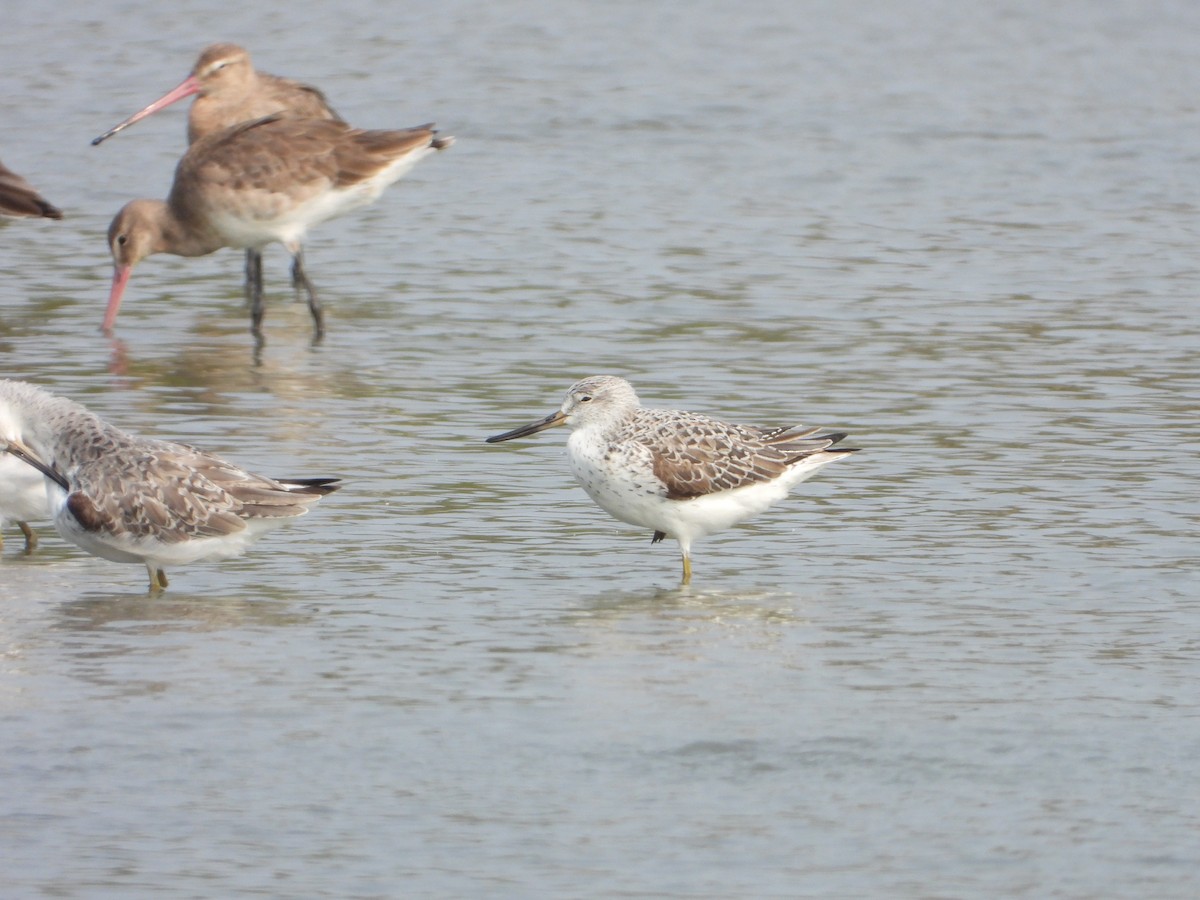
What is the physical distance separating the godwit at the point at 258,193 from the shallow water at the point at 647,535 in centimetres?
52

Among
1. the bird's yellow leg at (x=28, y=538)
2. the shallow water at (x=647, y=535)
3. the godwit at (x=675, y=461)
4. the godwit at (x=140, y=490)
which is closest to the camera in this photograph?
the shallow water at (x=647, y=535)

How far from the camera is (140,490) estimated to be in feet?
30.4

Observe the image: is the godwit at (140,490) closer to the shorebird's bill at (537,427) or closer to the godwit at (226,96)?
the shorebird's bill at (537,427)

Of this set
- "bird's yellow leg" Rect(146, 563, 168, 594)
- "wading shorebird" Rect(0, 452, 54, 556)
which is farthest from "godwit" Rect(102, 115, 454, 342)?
"bird's yellow leg" Rect(146, 563, 168, 594)

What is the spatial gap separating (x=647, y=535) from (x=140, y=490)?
2481mm

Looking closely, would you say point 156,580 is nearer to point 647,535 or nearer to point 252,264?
point 647,535

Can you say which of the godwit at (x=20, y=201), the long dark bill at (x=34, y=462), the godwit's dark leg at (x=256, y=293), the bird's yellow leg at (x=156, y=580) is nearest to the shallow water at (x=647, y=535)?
the bird's yellow leg at (x=156, y=580)

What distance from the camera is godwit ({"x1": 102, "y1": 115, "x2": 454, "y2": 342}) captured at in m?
14.7

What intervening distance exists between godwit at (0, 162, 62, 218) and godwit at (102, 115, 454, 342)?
1.47 feet

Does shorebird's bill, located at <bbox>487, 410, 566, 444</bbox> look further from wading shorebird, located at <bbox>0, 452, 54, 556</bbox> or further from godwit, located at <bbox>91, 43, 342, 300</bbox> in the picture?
godwit, located at <bbox>91, 43, 342, 300</bbox>

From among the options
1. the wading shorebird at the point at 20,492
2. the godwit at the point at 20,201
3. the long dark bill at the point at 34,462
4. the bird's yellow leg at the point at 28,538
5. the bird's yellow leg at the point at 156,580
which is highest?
the godwit at the point at 20,201

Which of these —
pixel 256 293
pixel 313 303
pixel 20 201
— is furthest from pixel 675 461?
pixel 20 201

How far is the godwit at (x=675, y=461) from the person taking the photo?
31.4ft

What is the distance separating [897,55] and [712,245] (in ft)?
28.2
